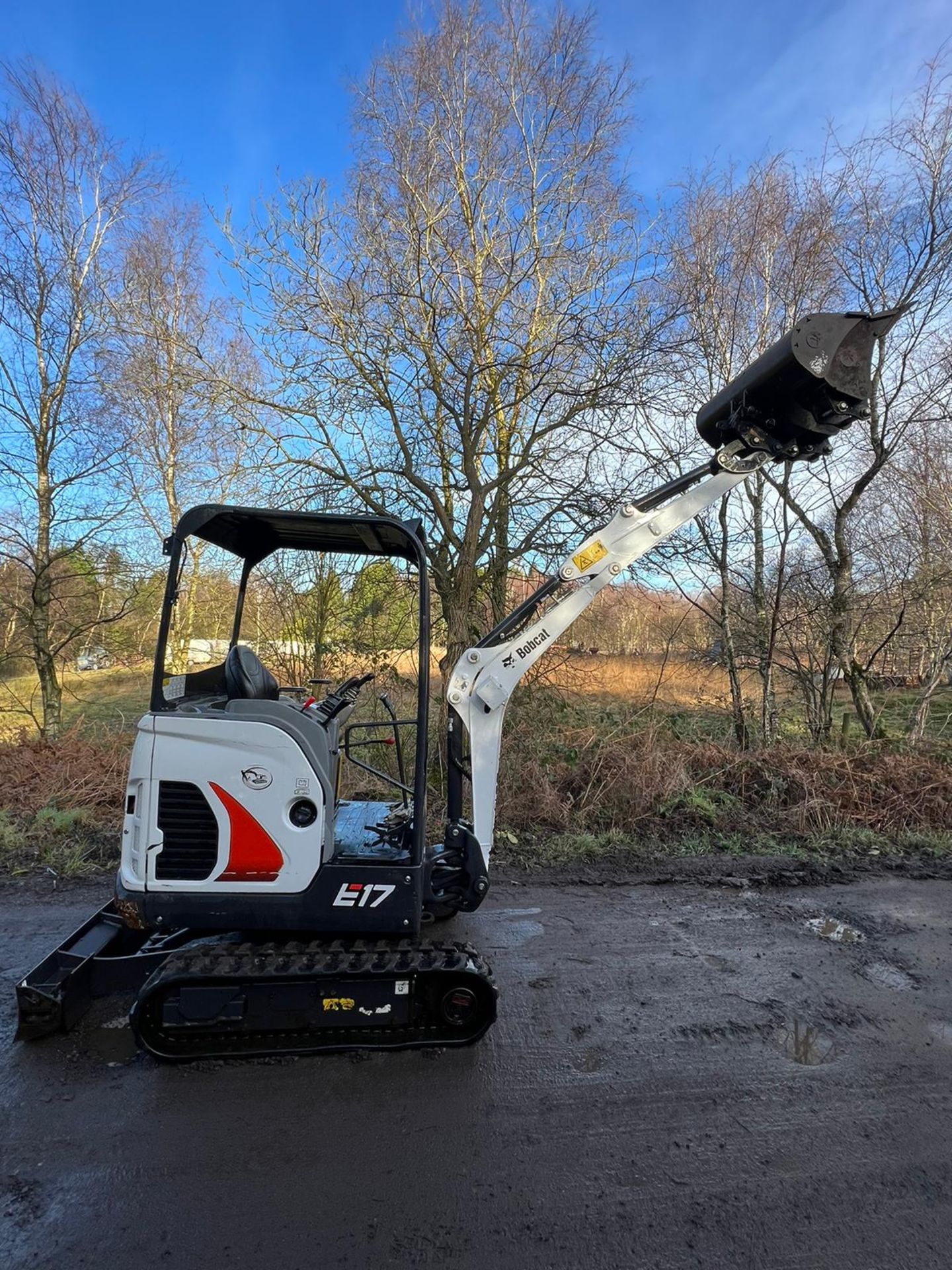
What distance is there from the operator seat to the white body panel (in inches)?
10.9

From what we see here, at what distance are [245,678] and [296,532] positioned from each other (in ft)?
3.01

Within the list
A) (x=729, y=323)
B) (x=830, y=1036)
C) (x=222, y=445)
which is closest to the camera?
(x=830, y=1036)

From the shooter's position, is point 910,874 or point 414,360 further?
point 414,360

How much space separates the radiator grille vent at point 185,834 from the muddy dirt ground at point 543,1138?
87 centimetres

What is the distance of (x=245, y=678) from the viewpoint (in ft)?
11.4

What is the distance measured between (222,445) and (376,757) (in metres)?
4.62

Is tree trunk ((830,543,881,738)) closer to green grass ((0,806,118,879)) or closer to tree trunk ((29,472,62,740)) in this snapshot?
green grass ((0,806,118,879))

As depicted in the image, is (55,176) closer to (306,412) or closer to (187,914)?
(306,412)

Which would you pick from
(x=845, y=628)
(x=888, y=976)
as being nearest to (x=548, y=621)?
(x=888, y=976)

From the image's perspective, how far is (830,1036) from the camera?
10.8 feet

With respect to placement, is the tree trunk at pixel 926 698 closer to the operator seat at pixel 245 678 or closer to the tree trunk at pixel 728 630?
the tree trunk at pixel 728 630

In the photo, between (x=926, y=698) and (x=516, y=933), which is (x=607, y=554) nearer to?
(x=516, y=933)

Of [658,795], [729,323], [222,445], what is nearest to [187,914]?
[658,795]

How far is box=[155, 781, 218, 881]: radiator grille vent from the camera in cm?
306
